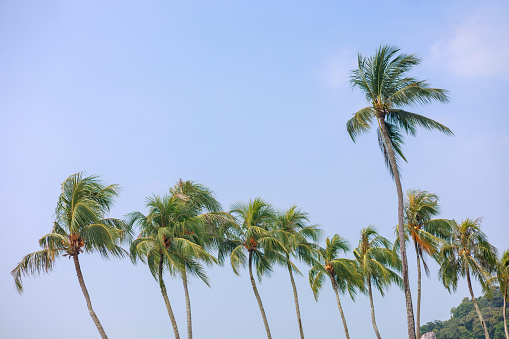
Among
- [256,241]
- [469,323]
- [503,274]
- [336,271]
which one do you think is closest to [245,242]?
[256,241]

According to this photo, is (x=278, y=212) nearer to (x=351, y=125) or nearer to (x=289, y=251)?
(x=289, y=251)

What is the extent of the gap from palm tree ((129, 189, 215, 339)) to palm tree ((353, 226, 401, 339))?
1329cm

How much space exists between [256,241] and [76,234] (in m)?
10.7

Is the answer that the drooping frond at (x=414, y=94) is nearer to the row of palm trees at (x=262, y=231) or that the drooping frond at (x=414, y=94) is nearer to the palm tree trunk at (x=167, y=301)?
the row of palm trees at (x=262, y=231)

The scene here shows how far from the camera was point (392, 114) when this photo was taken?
75.0 feet

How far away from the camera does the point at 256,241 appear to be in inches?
1129

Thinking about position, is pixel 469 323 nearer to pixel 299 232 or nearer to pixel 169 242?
pixel 299 232

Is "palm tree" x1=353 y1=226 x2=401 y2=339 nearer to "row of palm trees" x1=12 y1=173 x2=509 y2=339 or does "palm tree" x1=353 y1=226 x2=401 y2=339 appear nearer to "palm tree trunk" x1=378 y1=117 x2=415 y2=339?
"row of palm trees" x1=12 y1=173 x2=509 y2=339

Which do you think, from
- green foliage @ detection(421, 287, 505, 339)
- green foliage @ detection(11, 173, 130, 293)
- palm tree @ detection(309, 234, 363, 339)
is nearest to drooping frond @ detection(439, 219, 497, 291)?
palm tree @ detection(309, 234, 363, 339)

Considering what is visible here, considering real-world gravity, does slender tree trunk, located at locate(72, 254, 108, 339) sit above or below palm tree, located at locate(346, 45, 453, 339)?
below

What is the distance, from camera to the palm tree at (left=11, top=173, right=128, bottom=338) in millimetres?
20781

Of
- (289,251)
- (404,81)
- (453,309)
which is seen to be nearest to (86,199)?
(289,251)

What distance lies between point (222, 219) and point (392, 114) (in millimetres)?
9989

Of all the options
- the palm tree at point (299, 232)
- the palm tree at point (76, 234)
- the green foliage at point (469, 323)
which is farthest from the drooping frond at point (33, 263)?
the green foliage at point (469, 323)
